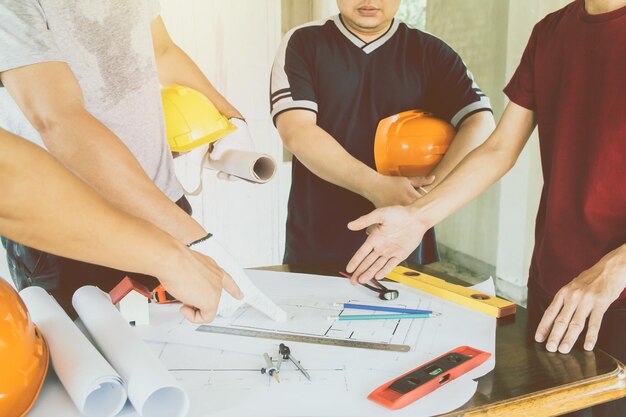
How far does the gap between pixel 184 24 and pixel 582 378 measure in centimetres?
185

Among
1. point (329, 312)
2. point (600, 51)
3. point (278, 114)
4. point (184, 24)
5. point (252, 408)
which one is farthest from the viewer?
point (184, 24)

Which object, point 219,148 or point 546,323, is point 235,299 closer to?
point 546,323

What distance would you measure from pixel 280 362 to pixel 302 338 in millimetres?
119

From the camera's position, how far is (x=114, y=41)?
5.86 feet

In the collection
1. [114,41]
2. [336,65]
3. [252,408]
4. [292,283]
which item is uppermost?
[114,41]

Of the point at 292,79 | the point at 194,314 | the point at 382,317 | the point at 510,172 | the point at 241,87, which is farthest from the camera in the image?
the point at 510,172

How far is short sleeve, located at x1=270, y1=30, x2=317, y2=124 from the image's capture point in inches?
78.0

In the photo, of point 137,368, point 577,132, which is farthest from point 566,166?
point 137,368

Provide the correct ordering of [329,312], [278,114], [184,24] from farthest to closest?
[184,24]
[278,114]
[329,312]

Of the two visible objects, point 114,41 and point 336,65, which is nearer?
point 114,41

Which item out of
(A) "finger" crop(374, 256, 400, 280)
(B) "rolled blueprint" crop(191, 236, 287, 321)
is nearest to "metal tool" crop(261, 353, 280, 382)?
(B) "rolled blueprint" crop(191, 236, 287, 321)

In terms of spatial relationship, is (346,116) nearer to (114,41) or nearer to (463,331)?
(114,41)

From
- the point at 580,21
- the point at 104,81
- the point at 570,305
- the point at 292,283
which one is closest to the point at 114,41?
the point at 104,81

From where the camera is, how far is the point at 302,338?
1.03m
